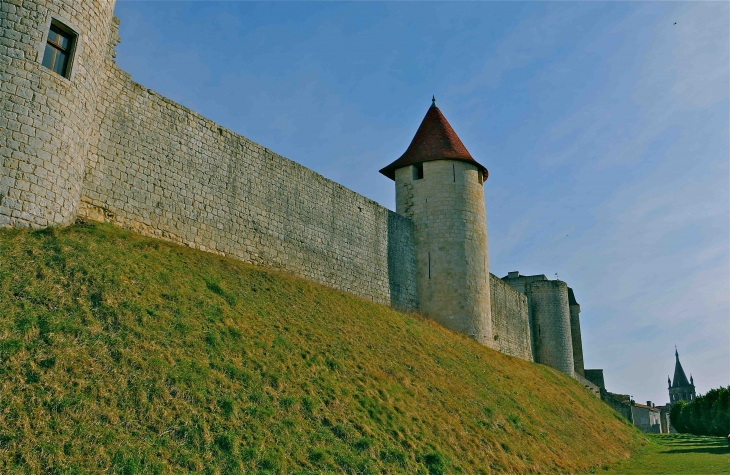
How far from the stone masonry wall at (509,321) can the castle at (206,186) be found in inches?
11.5

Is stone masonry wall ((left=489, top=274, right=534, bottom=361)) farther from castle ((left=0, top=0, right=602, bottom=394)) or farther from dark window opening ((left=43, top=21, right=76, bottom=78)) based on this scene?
dark window opening ((left=43, top=21, right=76, bottom=78))

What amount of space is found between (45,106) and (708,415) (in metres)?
40.2

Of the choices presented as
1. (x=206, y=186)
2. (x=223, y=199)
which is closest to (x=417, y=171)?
(x=223, y=199)

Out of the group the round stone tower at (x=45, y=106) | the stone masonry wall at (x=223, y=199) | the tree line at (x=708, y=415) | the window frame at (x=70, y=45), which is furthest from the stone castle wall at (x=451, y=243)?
the tree line at (x=708, y=415)

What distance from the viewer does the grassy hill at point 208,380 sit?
6.30 metres

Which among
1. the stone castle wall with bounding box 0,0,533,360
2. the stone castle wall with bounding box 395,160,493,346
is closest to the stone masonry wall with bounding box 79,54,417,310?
the stone castle wall with bounding box 0,0,533,360

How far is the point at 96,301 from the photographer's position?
861 cm

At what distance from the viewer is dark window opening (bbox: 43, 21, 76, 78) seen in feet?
34.6

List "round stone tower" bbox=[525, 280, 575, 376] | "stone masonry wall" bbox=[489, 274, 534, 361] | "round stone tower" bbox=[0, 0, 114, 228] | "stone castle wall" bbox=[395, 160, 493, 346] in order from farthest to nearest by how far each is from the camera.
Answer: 1. "round stone tower" bbox=[525, 280, 575, 376]
2. "stone masonry wall" bbox=[489, 274, 534, 361]
3. "stone castle wall" bbox=[395, 160, 493, 346]
4. "round stone tower" bbox=[0, 0, 114, 228]

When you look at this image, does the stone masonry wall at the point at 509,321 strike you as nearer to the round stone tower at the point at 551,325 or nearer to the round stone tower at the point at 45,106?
the round stone tower at the point at 551,325

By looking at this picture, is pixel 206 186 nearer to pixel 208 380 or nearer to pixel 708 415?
pixel 208 380

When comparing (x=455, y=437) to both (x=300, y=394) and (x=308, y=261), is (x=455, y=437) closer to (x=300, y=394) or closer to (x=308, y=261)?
(x=300, y=394)

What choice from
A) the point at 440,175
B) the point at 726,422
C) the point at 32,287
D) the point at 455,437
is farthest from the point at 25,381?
the point at 726,422

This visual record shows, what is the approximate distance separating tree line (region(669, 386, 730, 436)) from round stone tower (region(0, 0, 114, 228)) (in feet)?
114
